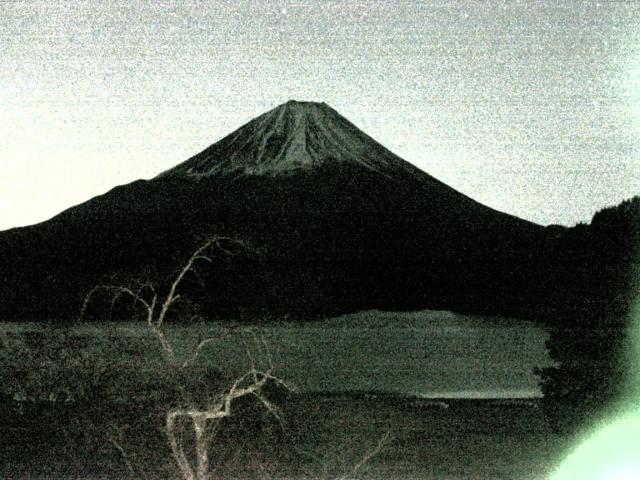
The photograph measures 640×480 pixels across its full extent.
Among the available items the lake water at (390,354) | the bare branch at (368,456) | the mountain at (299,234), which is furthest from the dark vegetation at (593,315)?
the mountain at (299,234)

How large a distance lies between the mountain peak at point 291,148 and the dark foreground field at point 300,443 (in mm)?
68082

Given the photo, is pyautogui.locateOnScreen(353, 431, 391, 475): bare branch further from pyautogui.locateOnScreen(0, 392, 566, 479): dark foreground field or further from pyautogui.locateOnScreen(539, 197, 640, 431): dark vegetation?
pyautogui.locateOnScreen(539, 197, 640, 431): dark vegetation

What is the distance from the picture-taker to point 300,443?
1553 centimetres

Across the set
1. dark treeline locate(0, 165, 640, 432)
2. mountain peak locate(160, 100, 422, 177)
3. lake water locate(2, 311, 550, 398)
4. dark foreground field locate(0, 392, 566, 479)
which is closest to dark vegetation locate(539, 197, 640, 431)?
dark foreground field locate(0, 392, 566, 479)

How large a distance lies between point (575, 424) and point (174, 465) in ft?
19.6

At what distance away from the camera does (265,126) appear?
95.9 m

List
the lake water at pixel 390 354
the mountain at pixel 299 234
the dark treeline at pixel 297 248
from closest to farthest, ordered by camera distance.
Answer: the lake water at pixel 390 354, the dark treeline at pixel 297 248, the mountain at pixel 299 234

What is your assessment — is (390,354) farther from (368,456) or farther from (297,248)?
(297,248)

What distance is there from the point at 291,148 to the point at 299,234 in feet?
64.0

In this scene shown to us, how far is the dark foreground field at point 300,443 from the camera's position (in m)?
13.6

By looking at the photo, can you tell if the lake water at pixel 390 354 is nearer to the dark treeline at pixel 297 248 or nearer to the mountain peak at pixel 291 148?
the dark treeline at pixel 297 248

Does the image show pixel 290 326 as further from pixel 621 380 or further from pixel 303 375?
pixel 621 380

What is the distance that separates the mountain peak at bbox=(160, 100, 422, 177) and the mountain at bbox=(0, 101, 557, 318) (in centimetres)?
18

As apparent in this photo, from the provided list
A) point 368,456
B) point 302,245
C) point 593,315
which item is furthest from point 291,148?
point 368,456
